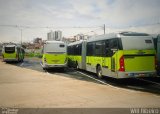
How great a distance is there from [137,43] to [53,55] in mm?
11087

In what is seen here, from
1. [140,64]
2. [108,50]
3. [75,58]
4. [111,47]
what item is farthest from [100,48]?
[75,58]

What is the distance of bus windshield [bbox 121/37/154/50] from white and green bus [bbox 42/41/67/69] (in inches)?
420

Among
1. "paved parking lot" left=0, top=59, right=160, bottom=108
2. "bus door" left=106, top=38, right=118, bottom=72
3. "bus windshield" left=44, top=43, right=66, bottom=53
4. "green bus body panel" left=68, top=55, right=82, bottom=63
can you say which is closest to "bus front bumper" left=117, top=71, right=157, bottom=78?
"bus door" left=106, top=38, right=118, bottom=72

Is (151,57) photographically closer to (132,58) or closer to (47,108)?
(132,58)

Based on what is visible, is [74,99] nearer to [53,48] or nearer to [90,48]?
[90,48]

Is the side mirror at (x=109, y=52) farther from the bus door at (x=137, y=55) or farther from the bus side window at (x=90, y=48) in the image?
the bus side window at (x=90, y=48)

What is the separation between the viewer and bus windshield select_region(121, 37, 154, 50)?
1374 centimetres

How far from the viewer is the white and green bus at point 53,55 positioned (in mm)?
23312

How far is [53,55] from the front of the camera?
2327cm

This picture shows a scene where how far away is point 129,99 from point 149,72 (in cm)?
449

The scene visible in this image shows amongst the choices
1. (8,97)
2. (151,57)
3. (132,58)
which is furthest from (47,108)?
(151,57)

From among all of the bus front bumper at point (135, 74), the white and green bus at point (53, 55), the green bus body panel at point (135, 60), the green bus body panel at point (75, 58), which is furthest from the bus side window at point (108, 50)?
the white and green bus at point (53, 55)

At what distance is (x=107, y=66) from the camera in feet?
50.7

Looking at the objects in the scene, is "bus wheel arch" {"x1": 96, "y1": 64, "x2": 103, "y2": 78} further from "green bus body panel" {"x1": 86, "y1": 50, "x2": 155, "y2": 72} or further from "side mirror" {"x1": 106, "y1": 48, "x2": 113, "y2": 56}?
"green bus body panel" {"x1": 86, "y1": 50, "x2": 155, "y2": 72}
